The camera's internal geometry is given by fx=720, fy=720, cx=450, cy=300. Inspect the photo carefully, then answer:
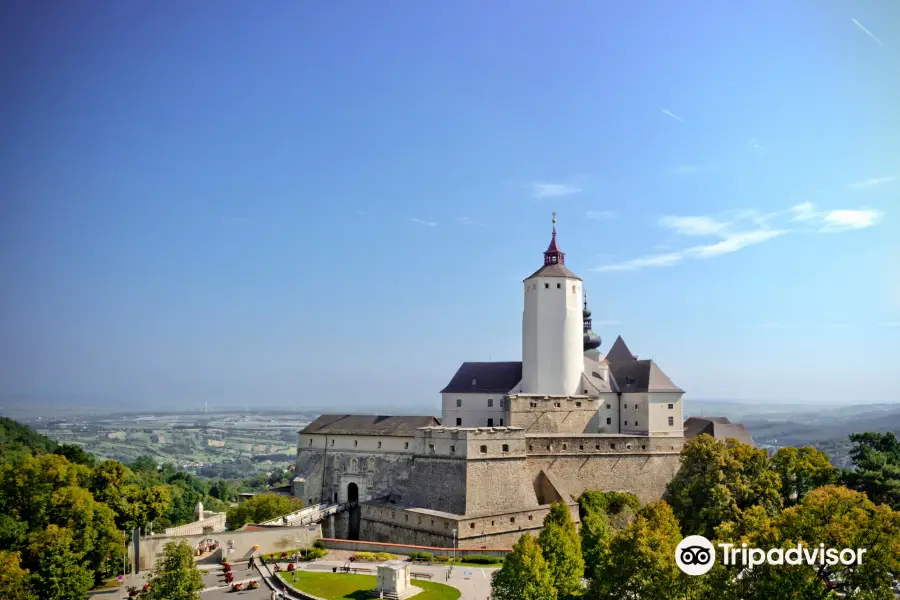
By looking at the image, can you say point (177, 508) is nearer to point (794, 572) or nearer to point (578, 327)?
point (578, 327)

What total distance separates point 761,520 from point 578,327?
27.6 meters

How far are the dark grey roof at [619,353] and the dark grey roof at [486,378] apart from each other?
10.2 metres

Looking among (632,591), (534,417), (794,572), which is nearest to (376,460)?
(534,417)

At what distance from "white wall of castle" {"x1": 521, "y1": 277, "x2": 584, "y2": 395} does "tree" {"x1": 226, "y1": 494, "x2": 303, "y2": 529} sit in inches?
710

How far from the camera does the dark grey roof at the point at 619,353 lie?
58656mm

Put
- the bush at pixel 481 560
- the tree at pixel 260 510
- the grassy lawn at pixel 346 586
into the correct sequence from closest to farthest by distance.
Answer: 1. the grassy lawn at pixel 346 586
2. the bush at pixel 481 560
3. the tree at pixel 260 510

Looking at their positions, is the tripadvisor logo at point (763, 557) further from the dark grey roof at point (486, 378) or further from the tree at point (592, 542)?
the dark grey roof at point (486, 378)

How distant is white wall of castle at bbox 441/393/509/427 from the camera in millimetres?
51469

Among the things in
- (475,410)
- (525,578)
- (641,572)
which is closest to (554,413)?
(475,410)

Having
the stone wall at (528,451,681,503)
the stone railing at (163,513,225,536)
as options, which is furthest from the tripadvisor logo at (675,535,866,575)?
the stone railing at (163,513,225,536)

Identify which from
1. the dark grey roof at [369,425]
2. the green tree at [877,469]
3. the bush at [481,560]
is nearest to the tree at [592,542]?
the bush at [481,560]

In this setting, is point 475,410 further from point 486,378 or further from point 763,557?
point 763,557

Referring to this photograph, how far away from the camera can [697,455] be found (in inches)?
1737

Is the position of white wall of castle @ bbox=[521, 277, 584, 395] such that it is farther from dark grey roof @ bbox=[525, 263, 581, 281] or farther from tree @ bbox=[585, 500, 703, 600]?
tree @ bbox=[585, 500, 703, 600]
